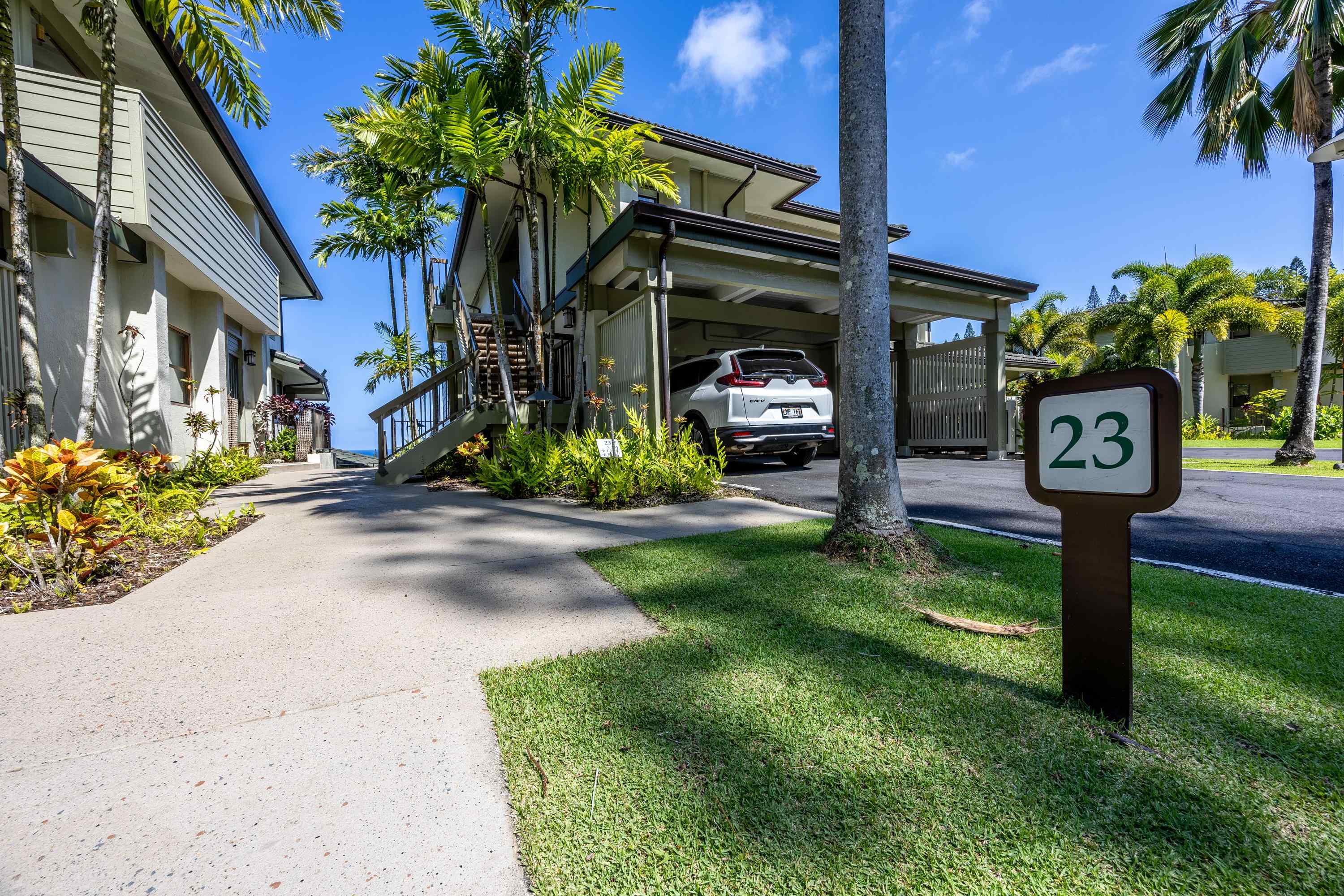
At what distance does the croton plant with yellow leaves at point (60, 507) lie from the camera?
3.01 meters

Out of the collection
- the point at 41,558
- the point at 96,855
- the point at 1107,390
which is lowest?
the point at 96,855

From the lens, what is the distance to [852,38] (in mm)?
3398

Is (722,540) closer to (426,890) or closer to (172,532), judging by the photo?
(426,890)

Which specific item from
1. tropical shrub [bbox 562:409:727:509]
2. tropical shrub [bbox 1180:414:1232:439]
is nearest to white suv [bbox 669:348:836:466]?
tropical shrub [bbox 562:409:727:509]

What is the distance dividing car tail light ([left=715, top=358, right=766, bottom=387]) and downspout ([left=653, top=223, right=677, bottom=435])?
85cm

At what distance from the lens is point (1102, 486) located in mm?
1596

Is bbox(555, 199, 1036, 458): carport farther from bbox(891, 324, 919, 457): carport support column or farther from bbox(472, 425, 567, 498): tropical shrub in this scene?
bbox(472, 425, 567, 498): tropical shrub

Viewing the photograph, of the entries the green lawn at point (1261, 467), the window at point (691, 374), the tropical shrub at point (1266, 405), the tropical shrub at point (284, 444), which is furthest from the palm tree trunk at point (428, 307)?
the tropical shrub at point (1266, 405)

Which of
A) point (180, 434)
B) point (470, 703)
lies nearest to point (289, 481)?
point (180, 434)

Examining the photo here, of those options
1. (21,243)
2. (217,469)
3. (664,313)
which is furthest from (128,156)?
(664,313)

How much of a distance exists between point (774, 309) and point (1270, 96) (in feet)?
37.9

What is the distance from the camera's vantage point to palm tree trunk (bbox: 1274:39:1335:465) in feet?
31.2

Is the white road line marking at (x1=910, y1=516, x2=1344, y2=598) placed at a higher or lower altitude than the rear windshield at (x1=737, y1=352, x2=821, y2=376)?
lower

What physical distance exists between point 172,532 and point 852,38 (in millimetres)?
6083
